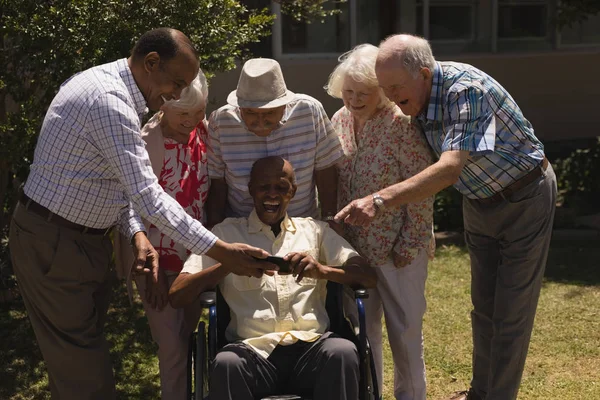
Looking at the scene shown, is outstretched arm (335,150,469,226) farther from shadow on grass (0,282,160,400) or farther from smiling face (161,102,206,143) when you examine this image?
shadow on grass (0,282,160,400)

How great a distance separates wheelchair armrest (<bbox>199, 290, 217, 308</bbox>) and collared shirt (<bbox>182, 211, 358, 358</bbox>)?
15cm

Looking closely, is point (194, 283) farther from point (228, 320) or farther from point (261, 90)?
point (261, 90)

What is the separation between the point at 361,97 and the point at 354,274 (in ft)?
2.80

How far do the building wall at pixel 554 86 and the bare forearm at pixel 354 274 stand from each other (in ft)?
27.2

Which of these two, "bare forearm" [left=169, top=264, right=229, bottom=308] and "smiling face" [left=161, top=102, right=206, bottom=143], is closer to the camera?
"bare forearm" [left=169, top=264, right=229, bottom=308]

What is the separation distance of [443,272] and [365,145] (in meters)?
3.41

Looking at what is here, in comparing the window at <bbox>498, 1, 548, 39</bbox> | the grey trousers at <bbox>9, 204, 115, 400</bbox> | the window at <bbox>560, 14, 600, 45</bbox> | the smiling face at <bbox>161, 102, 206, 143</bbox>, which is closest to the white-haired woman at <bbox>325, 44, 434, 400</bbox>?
the smiling face at <bbox>161, 102, 206, 143</bbox>

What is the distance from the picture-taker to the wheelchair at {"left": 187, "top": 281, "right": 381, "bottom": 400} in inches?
143

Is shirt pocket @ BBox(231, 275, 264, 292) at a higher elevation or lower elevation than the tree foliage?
lower

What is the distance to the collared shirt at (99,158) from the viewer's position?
3328 millimetres

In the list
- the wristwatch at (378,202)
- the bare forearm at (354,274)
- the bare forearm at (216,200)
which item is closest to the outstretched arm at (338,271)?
the bare forearm at (354,274)

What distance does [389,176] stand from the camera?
161 inches

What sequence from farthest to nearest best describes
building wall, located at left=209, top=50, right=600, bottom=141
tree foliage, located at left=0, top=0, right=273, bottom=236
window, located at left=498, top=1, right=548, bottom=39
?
window, located at left=498, top=1, right=548, bottom=39 → building wall, located at left=209, top=50, right=600, bottom=141 → tree foliage, located at left=0, top=0, right=273, bottom=236

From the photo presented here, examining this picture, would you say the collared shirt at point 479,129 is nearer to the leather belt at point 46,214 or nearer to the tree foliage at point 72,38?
the leather belt at point 46,214
